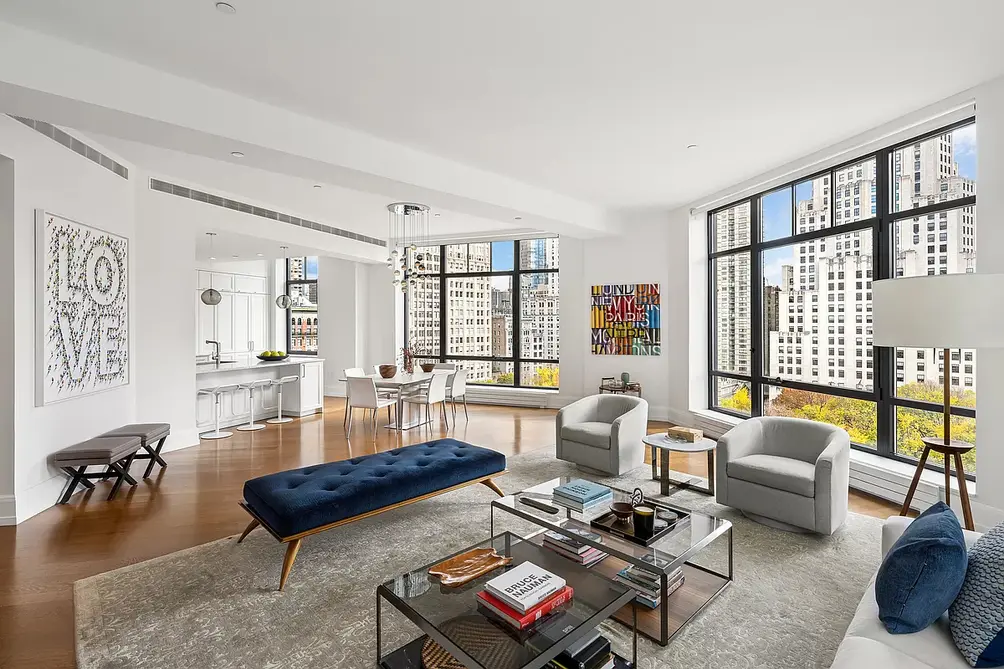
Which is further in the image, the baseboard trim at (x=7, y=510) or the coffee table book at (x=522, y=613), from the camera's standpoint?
the baseboard trim at (x=7, y=510)

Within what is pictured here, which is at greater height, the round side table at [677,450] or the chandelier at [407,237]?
the chandelier at [407,237]

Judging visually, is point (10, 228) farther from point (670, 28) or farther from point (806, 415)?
point (806, 415)

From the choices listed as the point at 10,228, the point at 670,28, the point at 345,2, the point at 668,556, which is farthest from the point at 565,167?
the point at 10,228

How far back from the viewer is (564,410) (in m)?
5.00

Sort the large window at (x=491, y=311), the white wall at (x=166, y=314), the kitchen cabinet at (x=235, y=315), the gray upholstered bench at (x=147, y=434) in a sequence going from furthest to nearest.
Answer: the kitchen cabinet at (x=235, y=315) < the large window at (x=491, y=311) < the white wall at (x=166, y=314) < the gray upholstered bench at (x=147, y=434)

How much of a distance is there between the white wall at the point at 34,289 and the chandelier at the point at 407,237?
9.97 feet

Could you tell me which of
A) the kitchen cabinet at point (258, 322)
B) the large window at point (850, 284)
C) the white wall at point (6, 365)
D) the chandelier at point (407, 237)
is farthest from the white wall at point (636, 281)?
the kitchen cabinet at point (258, 322)

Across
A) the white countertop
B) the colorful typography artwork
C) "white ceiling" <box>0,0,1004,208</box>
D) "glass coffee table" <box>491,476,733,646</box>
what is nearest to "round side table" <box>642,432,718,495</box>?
"glass coffee table" <box>491,476,733,646</box>

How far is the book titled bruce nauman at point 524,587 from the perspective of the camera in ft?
6.15

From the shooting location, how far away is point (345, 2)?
101 inches

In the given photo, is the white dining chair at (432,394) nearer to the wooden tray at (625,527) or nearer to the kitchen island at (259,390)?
the kitchen island at (259,390)

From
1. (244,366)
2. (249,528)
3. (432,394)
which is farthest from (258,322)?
(249,528)

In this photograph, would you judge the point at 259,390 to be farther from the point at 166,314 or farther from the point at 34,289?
the point at 34,289

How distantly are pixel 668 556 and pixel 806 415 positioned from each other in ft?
11.8
